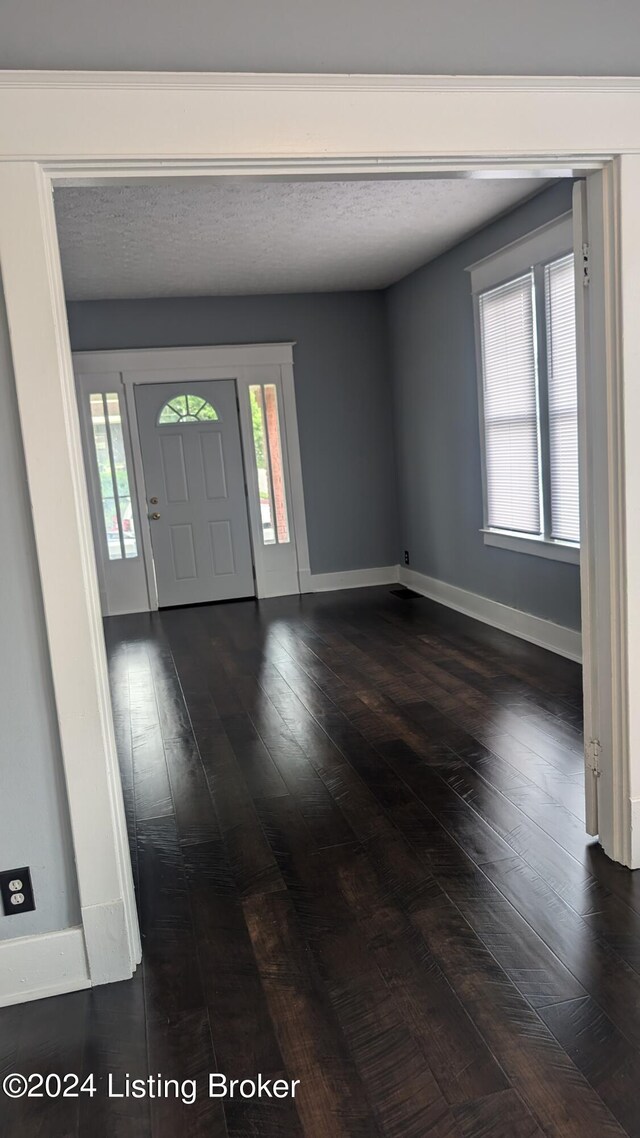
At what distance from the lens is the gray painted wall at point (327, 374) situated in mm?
6844

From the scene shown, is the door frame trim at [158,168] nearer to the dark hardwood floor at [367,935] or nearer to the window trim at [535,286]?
the dark hardwood floor at [367,935]

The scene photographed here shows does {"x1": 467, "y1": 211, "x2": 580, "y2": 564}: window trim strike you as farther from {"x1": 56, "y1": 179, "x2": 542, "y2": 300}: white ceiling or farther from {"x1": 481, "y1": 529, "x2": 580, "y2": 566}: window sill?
{"x1": 56, "y1": 179, "x2": 542, "y2": 300}: white ceiling

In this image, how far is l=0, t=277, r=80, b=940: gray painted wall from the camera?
1985mm

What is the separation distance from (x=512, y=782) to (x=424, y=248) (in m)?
4.05

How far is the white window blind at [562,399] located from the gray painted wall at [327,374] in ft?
9.39

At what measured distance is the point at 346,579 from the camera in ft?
24.7

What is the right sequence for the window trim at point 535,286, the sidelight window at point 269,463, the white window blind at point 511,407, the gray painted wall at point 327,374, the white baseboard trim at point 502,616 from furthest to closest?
the sidelight window at point 269,463 < the gray painted wall at point 327,374 < the white window blind at point 511,407 < the white baseboard trim at point 502,616 < the window trim at point 535,286

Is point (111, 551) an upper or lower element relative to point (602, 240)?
lower

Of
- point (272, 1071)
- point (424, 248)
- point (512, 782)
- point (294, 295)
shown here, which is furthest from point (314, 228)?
point (272, 1071)

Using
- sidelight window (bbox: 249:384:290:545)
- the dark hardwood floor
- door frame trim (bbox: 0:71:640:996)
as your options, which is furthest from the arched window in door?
door frame trim (bbox: 0:71:640:996)

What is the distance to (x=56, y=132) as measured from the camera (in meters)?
1.84

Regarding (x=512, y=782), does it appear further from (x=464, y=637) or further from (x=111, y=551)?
(x=111, y=551)

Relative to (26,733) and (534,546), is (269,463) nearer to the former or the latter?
(534,546)

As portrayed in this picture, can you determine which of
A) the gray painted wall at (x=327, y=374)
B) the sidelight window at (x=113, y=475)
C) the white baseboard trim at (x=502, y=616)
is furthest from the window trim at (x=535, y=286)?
the sidelight window at (x=113, y=475)
